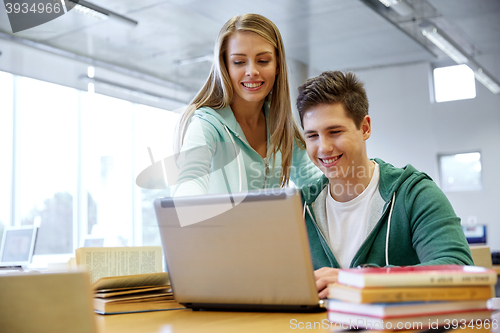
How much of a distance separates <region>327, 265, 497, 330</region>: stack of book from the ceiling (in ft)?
16.3

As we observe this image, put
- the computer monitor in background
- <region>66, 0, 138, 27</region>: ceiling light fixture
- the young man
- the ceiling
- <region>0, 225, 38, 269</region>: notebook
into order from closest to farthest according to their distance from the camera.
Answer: the young man < <region>0, 225, 38, 269</region>: notebook < <region>66, 0, 138, 27</region>: ceiling light fixture < the ceiling < the computer monitor in background

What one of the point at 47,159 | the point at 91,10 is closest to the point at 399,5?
the point at 91,10

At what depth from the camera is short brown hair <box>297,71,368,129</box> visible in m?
1.48

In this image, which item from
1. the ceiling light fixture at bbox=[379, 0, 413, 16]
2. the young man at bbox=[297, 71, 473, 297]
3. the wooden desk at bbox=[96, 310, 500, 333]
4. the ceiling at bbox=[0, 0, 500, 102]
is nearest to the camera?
the wooden desk at bbox=[96, 310, 500, 333]

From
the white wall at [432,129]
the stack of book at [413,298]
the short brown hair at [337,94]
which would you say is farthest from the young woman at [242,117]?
the white wall at [432,129]

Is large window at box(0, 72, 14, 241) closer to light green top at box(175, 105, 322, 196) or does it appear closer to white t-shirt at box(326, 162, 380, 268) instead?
light green top at box(175, 105, 322, 196)

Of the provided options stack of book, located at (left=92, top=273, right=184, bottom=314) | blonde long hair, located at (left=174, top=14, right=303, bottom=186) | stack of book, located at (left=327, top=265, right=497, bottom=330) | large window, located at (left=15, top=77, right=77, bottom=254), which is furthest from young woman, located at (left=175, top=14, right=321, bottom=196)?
large window, located at (left=15, top=77, right=77, bottom=254)

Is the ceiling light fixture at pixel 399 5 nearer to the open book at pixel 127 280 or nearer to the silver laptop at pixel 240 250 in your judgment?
the open book at pixel 127 280

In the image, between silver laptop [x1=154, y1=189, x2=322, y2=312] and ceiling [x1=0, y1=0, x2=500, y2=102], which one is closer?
silver laptop [x1=154, y1=189, x2=322, y2=312]

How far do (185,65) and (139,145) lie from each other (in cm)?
139

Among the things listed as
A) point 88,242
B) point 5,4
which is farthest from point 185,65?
point 88,242

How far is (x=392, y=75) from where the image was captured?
8.38 metres

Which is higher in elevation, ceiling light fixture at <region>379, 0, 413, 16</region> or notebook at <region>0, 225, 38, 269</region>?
ceiling light fixture at <region>379, 0, 413, 16</region>

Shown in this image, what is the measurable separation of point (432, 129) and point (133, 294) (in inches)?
301
